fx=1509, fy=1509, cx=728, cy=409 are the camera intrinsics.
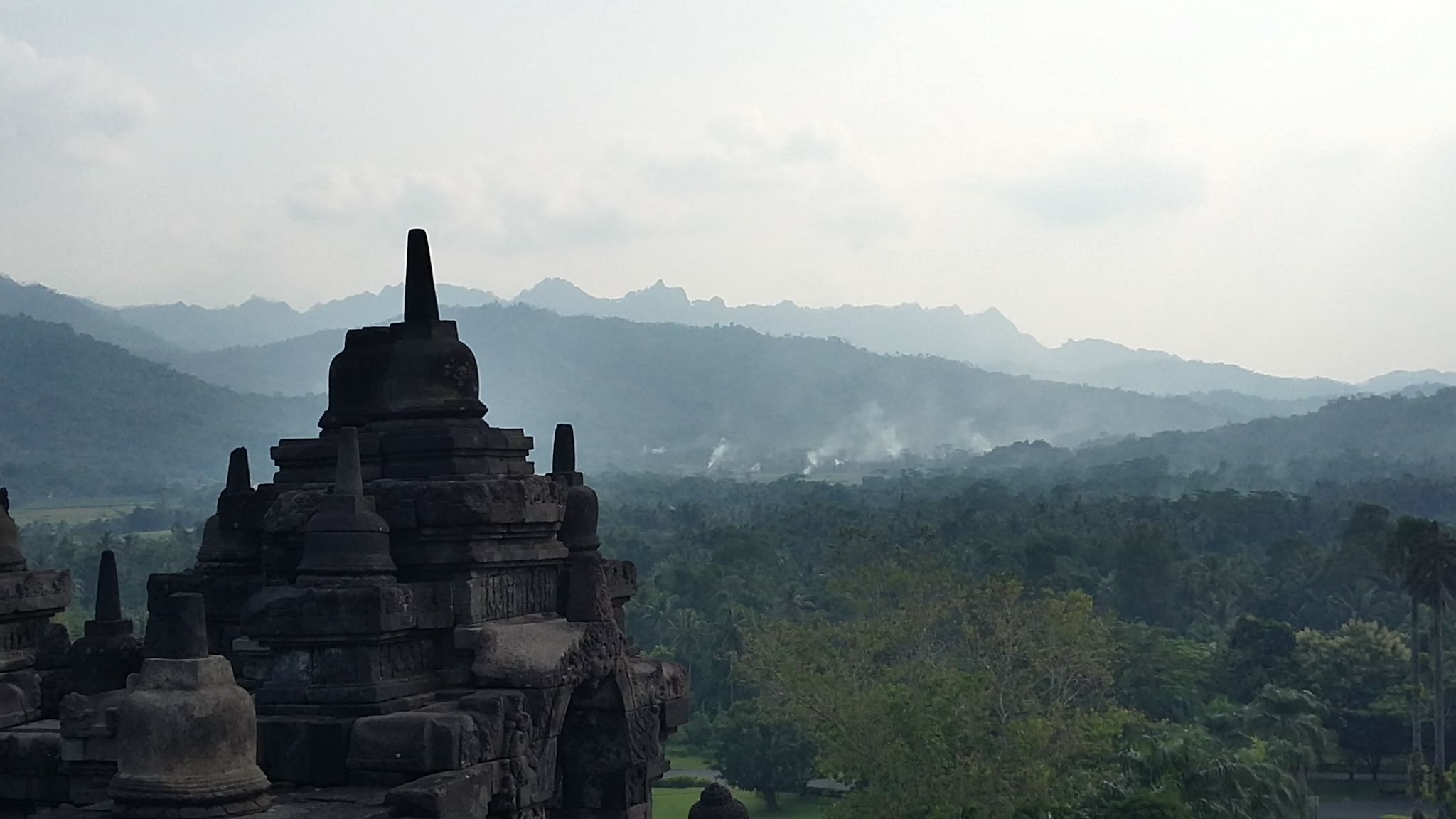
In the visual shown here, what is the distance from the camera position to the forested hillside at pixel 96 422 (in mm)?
164875

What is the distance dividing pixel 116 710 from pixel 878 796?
22.9m

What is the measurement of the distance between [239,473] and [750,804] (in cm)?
3504

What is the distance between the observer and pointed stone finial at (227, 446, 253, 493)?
10.7 m

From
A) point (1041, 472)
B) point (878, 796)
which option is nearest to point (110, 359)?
point (1041, 472)

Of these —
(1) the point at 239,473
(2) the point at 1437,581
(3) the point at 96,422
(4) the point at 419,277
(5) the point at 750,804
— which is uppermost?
(3) the point at 96,422

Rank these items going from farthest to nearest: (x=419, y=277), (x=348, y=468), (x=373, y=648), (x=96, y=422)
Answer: (x=96, y=422) < (x=419, y=277) < (x=348, y=468) < (x=373, y=648)

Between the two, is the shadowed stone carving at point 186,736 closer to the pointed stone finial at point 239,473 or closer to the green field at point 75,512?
the pointed stone finial at point 239,473

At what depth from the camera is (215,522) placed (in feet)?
34.5

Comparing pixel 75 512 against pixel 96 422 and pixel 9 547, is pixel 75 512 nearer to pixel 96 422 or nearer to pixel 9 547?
pixel 96 422

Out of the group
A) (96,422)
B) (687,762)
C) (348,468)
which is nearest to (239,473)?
(348,468)

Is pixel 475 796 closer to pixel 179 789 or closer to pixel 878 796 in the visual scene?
pixel 179 789

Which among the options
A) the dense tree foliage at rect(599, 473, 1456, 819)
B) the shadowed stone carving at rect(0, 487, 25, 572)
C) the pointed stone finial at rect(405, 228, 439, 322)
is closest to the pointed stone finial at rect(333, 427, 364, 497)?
the pointed stone finial at rect(405, 228, 439, 322)

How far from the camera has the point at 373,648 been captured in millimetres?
8578

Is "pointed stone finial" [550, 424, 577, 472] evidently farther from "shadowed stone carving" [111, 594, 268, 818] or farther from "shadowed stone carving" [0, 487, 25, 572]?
"shadowed stone carving" [111, 594, 268, 818]
